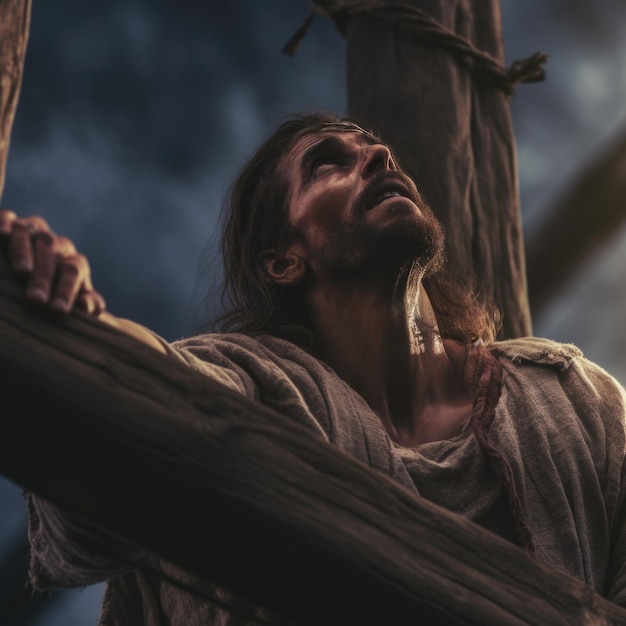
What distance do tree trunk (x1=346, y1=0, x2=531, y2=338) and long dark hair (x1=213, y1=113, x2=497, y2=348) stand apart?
0.10 metres

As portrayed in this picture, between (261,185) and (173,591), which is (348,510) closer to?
(173,591)

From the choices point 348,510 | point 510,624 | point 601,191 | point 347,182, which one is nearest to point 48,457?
point 348,510

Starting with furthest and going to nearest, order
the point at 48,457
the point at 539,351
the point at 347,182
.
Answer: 1. the point at 347,182
2. the point at 539,351
3. the point at 48,457

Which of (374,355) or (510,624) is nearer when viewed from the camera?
(510,624)

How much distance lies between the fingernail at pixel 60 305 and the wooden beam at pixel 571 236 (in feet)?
9.00

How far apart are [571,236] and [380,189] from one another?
132 centimetres

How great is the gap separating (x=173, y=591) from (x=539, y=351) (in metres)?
1.10

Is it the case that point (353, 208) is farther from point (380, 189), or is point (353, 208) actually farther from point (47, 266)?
point (47, 266)

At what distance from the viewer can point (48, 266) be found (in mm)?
1814

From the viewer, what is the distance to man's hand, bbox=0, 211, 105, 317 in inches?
69.1

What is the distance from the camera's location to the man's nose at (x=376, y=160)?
3.45m

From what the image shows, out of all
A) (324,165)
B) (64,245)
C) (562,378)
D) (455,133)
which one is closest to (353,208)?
(324,165)

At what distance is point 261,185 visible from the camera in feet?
12.7

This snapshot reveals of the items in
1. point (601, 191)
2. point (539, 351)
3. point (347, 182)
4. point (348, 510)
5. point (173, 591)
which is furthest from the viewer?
point (601, 191)
